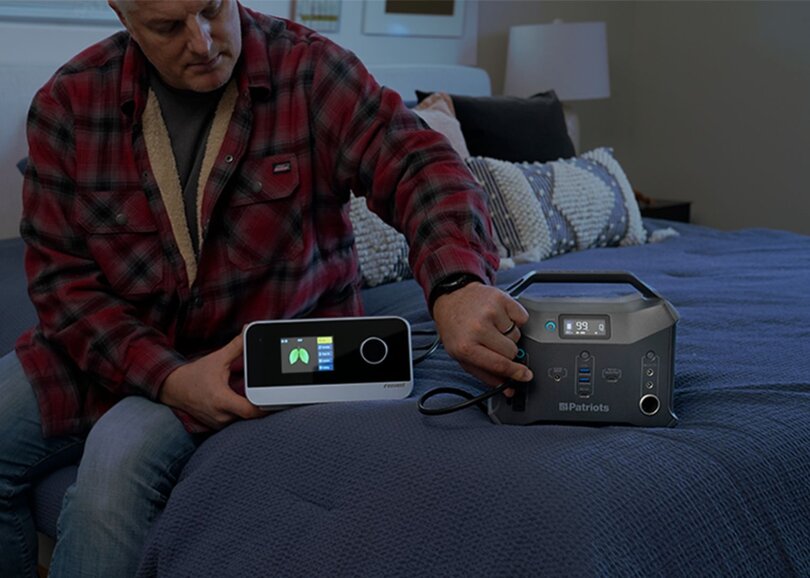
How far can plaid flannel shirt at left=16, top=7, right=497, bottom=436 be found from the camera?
4.84 ft

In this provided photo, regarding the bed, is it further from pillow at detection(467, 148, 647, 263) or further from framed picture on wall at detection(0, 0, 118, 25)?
framed picture on wall at detection(0, 0, 118, 25)

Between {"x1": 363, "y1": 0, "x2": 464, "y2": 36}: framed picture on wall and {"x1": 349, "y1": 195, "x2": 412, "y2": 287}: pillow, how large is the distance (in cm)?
124

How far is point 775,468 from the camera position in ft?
3.81

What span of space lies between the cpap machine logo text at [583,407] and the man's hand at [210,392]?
36 centimetres

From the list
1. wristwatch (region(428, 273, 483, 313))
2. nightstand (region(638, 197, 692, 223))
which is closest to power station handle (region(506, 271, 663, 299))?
wristwatch (region(428, 273, 483, 313))

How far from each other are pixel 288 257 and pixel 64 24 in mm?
1339

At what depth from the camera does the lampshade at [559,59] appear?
11.8ft

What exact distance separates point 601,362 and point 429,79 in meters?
1.98

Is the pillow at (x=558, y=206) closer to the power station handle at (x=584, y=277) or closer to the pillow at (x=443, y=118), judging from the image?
the pillow at (x=443, y=118)

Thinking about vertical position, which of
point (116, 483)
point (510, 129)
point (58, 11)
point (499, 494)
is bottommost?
point (116, 483)

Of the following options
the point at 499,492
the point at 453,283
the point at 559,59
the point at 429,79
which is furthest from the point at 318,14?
the point at 499,492

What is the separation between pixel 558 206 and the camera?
255 centimetres

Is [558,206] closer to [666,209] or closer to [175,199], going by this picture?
[175,199]

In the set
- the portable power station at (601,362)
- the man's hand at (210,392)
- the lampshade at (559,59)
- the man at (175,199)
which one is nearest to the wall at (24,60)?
the lampshade at (559,59)
